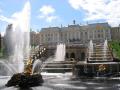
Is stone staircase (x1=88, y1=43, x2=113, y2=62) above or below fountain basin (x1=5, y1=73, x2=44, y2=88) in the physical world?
above

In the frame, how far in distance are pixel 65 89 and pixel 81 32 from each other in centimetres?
9130

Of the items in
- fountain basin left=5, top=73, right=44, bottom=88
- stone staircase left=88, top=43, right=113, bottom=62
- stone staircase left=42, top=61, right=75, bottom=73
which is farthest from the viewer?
stone staircase left=88, top=43, right=113, bottom=62

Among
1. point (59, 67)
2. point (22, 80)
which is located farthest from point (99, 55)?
point (22, 80)

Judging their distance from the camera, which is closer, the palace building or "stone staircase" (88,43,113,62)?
"stone staircase" (88,43,113,62)

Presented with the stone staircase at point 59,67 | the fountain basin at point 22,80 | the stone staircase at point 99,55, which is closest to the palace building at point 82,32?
the stone staircase at point 99,55

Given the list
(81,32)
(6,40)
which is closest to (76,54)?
(6,40)

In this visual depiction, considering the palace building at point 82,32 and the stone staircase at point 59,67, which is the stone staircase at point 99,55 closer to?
the stone staircase at point 59,67

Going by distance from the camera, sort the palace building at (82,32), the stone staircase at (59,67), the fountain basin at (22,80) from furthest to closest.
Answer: the palace building at (82,32)
the stone staircase at (59,67)
the fountain basin at (22,80)

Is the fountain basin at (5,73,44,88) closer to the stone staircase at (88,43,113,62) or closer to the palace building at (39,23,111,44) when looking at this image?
the stone staircase at (88,43,113,62)

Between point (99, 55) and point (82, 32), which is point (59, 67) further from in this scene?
point (82, 32)

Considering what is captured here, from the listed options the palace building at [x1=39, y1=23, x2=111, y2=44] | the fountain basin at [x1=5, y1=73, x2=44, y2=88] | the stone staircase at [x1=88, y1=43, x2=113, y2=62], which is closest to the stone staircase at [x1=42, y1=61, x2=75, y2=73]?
→ the stone staircase at [x1=88, y1=43, x2=113, y2=62]

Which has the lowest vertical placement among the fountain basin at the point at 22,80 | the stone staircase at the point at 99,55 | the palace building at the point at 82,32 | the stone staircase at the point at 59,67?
the fountain basin at the point at 22,80

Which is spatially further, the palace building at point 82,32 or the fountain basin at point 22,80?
the palace building at point 82,32

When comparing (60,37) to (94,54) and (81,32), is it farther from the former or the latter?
(94,54)
